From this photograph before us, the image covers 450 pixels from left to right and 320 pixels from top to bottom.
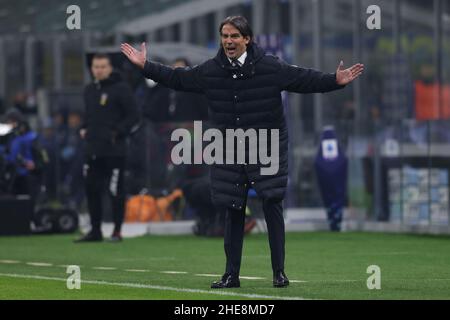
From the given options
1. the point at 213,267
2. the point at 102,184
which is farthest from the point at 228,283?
the point at 102,184

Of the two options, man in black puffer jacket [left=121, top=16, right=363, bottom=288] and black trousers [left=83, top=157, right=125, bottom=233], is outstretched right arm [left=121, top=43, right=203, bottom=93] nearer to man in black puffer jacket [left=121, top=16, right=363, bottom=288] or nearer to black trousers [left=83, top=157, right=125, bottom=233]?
man in black puffer jacket [left=121, top=16, right=363, bottom=288]

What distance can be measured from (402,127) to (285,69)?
10.0 m

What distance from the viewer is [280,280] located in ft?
41.1

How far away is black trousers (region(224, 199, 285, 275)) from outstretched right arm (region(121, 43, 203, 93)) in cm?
99

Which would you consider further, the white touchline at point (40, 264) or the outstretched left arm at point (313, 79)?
the white touchline at point (40, 264)

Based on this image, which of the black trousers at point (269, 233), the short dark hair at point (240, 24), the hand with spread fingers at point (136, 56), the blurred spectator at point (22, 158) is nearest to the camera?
the short dark hair at point (240, 24)

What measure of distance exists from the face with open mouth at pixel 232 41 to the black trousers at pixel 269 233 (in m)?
1.12

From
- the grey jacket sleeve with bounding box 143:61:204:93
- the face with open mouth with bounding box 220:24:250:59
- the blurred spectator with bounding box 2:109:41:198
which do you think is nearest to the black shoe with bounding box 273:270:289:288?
the grey jacket sleeve with bounding box 143:61:204:93

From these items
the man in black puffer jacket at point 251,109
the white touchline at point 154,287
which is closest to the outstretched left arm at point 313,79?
the man in black puffer jacket at point 251,109

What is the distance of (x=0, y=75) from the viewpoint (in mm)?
41438

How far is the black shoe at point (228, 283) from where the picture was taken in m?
12.6

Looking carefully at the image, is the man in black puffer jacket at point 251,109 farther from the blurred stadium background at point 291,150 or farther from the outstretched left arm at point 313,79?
the blurred stadium background at point 291,150
